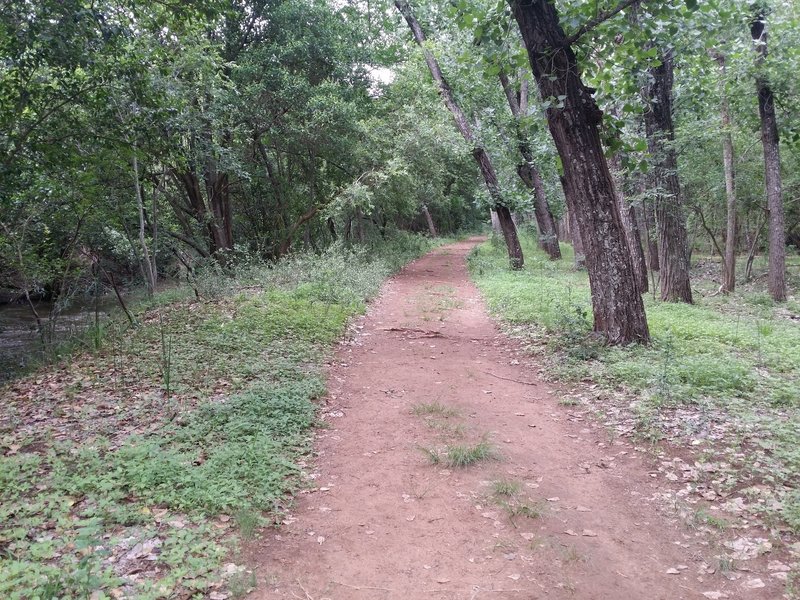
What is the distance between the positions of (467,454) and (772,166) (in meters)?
12.4

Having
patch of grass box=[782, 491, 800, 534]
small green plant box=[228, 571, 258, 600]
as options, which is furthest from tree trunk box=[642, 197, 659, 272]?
small green plant box=[228, 571, 258, 600]

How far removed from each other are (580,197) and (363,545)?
5.82m

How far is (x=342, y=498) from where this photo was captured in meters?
4.45

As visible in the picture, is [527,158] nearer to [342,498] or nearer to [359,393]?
[359,393]

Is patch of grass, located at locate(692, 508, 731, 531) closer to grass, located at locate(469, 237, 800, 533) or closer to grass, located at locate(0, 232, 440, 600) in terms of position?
grass, located at locate(469, 237, 800, 533)

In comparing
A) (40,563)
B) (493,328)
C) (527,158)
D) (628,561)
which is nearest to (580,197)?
(493,328)

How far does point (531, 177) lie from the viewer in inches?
851

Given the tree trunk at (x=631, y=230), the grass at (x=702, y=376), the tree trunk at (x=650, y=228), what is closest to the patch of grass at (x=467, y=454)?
the grass at (x=702, y=376)

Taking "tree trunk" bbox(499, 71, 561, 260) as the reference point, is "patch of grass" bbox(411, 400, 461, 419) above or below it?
below

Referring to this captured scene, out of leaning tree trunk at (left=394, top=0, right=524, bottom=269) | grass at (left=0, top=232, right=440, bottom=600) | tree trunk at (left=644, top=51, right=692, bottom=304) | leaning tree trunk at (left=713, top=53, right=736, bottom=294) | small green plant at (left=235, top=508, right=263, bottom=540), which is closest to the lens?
grass at (left=0, top=232, right=440, bottom=600)

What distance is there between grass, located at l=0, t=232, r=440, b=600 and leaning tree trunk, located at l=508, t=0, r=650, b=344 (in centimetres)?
A: 418

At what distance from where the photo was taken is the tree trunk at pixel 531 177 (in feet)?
61.4

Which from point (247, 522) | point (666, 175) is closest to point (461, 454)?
point (247, 522)

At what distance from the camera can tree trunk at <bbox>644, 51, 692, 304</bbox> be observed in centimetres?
1051
